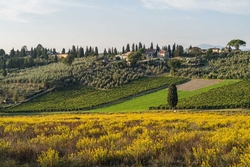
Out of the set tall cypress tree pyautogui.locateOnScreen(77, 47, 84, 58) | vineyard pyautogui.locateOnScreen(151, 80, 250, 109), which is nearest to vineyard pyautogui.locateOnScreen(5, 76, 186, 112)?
vineyard pyautogui.locateOnScreen(151, 80, 250, 109)

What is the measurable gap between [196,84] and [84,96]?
33056mm

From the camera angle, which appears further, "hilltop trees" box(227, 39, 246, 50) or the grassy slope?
"hilltop trees" box(227, 39, 246, 50)

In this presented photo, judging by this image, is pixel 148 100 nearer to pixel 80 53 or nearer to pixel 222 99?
pixel 222 99

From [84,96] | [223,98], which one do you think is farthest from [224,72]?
[84,96]

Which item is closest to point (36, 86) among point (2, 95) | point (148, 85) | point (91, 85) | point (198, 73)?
point (2, 95)

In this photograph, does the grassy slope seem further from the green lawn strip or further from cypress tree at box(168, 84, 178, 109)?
cypress tree at box(168, 84, 178, 109)

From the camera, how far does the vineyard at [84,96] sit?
6309cm

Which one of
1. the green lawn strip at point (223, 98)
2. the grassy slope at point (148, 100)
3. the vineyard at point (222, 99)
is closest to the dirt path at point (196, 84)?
the grassy slope at point (148, 100)

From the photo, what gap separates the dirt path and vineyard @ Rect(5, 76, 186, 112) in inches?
165

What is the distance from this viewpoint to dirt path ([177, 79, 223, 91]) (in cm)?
7069

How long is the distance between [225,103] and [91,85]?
4828 cm

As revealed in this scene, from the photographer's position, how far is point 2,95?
3009 inches

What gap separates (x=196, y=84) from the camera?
74.3 m

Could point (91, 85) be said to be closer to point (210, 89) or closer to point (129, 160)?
point (210, 89)
